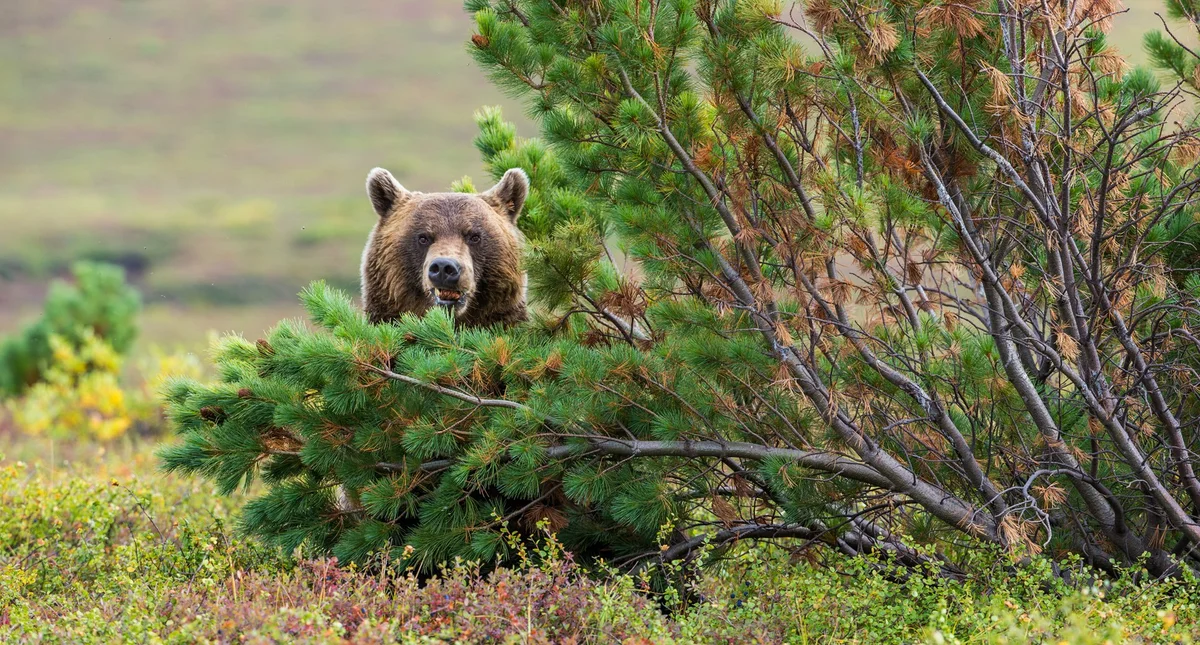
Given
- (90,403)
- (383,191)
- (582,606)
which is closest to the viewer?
(582,606)

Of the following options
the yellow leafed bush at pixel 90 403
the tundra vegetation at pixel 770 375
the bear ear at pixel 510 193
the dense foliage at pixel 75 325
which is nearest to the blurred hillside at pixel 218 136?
the dense foliage at pixel 75 325

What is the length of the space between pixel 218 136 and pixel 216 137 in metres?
0.10

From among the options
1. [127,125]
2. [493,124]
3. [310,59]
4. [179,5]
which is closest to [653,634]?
[493,124]

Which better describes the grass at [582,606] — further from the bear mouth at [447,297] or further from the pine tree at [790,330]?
the bear mouth at [447,297]

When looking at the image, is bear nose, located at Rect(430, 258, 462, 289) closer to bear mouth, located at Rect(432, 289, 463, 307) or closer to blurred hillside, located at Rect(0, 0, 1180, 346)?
bear mouth, located at Rect(432, 289, 463, 307)

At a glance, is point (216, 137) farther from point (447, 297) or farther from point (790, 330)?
point (790, 330)

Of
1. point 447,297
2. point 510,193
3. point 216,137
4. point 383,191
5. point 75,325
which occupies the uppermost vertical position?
point 510,193

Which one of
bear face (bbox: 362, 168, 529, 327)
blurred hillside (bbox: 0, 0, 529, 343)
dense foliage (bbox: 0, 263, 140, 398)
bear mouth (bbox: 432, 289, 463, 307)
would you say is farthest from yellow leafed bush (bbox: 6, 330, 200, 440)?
blurred hillside (bbox: 0, 0, 529, 343)

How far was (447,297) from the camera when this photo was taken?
6164 millimetres

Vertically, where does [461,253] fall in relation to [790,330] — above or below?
below

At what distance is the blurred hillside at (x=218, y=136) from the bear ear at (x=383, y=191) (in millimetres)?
24627

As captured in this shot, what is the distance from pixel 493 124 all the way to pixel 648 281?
89.8 inches

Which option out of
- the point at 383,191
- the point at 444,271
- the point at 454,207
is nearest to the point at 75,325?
the point at 383,191

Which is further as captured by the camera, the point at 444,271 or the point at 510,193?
the point at 510,193
